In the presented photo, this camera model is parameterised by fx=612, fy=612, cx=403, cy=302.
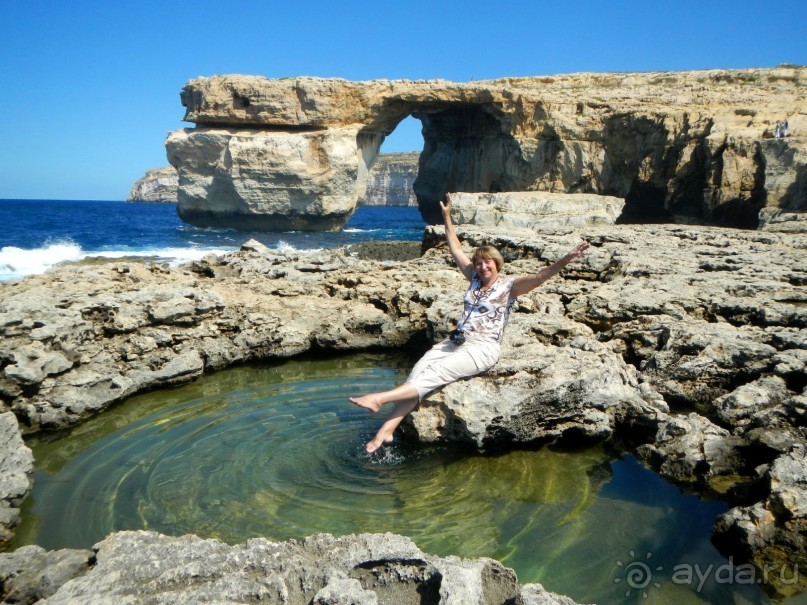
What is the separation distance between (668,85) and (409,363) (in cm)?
3756

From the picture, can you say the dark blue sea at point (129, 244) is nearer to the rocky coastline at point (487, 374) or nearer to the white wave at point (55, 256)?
the white wave at point (55, 256)

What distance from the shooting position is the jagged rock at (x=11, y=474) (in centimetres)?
414

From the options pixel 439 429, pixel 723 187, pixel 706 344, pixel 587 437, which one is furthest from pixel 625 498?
pixel 723 187

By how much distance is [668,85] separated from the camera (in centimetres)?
3850

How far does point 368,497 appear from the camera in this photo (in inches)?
180

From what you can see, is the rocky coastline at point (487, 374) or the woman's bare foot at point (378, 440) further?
the woman's bare foot at point (378, 440)

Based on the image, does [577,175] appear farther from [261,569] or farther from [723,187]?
[261,569]

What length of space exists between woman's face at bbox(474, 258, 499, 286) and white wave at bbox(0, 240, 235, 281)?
17.2 metres

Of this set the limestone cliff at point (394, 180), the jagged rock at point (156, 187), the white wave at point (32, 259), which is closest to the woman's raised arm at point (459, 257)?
the white wave at point (32, 259)

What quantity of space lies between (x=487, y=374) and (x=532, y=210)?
81.0 feet

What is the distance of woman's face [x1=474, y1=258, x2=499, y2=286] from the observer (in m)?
5.29

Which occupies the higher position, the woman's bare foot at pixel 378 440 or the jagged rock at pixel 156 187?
the jagged rock at pixel 156 187

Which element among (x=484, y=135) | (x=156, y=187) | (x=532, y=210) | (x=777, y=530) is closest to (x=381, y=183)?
(x=156, y=187)

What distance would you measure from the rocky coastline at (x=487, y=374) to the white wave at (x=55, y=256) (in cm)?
1325
